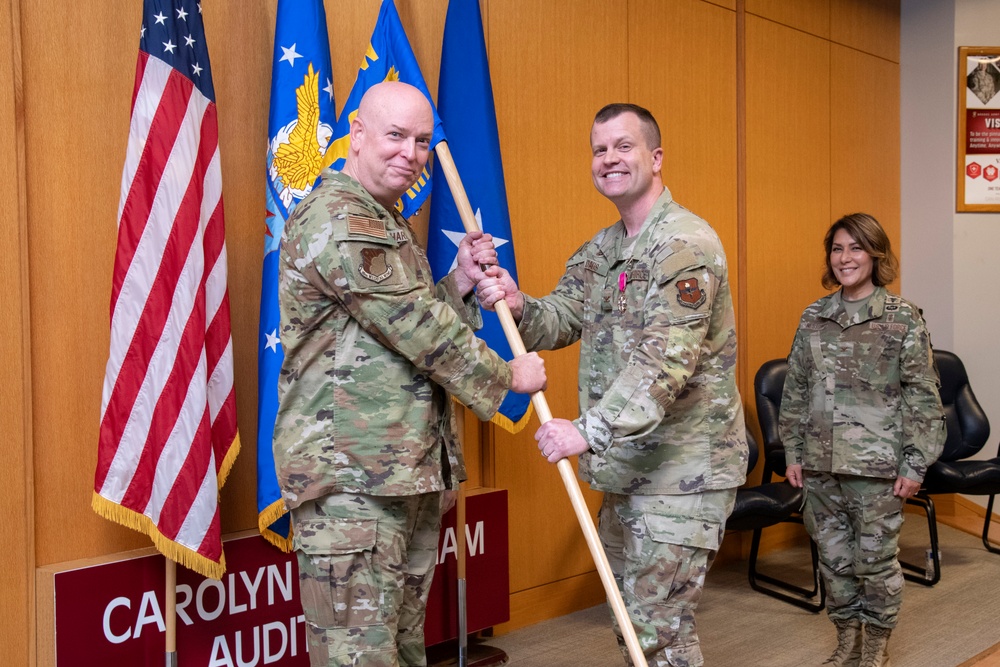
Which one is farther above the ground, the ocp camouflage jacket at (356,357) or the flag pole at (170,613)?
the ocp camouflage jacket at (356,357)

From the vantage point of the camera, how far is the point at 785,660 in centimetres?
355

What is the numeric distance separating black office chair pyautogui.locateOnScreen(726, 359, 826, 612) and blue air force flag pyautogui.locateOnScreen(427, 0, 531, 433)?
4.10 ft

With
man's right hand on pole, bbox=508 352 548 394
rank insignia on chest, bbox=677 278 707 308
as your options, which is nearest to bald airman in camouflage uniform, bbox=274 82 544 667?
man's right hand on pole, bbox=508 352 548 394

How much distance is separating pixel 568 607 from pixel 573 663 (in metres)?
0.67

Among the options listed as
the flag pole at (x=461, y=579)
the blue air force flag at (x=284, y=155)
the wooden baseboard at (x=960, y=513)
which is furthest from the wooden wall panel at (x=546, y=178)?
the wooden baseboard at (x=960, y=513)

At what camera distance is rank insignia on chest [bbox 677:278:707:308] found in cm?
223

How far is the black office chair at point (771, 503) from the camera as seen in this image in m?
4.12

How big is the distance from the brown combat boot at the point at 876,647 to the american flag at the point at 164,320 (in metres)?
2.25

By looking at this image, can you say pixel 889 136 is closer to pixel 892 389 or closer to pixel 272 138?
pixel 892 389

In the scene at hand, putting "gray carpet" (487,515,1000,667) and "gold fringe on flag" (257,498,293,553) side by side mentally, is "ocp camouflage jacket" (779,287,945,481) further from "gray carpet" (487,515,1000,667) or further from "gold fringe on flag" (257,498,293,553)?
"gold fringe on flag" (257,498,293,553)

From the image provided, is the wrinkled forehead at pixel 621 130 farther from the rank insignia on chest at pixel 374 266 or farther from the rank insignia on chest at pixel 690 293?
the rank insignia on chest at pixel 374 266

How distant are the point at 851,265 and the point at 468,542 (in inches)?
69.4

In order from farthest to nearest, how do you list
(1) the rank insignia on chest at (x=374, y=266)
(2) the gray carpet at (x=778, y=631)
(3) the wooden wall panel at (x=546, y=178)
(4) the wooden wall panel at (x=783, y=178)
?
(4) the wooden wall panel at (x=783, y=178) < (3) the wooden wall panel at (x=546, y=178) < (2) the gray carpet at (x=778, y=631) < (1) the rank insignia on chest at (x=374, y=266)

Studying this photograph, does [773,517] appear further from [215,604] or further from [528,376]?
[215,604]
